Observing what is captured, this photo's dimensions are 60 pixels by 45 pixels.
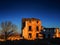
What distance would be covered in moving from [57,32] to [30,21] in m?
7.83

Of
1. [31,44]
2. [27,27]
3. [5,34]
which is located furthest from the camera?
[27,27]

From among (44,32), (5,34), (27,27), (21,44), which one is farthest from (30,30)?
(21,44)

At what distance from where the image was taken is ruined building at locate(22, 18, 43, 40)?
4526 centimetres

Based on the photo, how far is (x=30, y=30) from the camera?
46.1 meters

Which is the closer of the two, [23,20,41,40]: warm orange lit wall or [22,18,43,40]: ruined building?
[23,20,41,40]: warm orange lit wall

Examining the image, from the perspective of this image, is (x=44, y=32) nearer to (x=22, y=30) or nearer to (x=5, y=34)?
(x=22, y=30)

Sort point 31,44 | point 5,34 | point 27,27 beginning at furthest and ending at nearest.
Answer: point 27,27 → point 5,34 → point 31,44

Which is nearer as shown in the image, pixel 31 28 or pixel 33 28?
pixel 31 28

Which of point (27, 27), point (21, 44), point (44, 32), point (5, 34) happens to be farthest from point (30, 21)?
point (21, 44)

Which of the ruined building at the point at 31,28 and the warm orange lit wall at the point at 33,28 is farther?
the ruined building at the point at 31,28

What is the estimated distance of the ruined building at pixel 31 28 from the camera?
4526cm

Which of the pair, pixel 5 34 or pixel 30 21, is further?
pixel 30 21

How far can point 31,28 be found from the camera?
152ft

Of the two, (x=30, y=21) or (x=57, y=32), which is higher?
(x=30, y=21)
